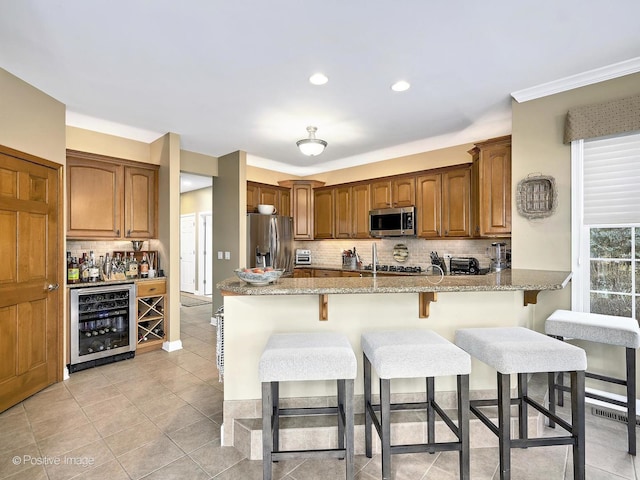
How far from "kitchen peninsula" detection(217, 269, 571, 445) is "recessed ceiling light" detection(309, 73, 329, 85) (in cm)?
171

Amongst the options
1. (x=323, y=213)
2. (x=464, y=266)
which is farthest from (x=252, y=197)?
(x=464, y=266)

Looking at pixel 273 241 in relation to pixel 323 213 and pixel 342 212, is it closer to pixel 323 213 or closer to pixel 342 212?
pixel 323 213

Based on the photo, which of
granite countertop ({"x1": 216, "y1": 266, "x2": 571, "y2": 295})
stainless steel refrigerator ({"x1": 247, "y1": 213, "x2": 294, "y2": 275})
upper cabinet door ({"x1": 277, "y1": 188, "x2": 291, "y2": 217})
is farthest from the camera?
upper cabinet door ({"x1": 277, "y1": 188, "x2": 291, "y2": 217})

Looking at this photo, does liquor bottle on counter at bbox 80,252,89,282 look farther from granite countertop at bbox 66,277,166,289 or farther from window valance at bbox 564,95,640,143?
window valance at bbox 564,95,640,143

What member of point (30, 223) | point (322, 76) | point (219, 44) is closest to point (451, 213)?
point (322, 76)

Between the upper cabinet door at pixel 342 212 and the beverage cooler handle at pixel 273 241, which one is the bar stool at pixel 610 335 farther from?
the beverage cooler handle at pixel 273 241

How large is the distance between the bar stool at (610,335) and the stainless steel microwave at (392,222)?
2.44 metres

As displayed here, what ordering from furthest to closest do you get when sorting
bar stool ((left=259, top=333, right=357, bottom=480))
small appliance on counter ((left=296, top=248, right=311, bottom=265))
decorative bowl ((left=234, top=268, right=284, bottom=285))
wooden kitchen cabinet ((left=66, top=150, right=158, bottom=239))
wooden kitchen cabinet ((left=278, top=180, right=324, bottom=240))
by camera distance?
small appliance on counter ((left=296, top=248, right=311, bottom=265)), wooden kitchen cabinet ((left=278, top=180, right=324, bottom=240)), wooden kitchen cabinet ((left=66, top=150, right=158, bottom=239)), decorative bowl ((left=234, top=268, right=284, bottom=285)), bar stool ((left=259, top=333, right=357, bottom=480))

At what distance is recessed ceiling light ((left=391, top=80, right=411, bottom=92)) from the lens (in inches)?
115

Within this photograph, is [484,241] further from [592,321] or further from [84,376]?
[84,376]

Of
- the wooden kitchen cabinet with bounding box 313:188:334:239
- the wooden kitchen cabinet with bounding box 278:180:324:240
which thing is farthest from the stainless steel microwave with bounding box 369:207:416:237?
the wooden kitchen cabinet with bounding box 278:180:324:240

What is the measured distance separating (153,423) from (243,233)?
9.54 feet

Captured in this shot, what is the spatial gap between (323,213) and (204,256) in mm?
3618

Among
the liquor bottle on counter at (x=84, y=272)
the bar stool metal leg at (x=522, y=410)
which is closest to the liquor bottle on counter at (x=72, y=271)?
the liquor bottle on counter at (x=84, y=272)
